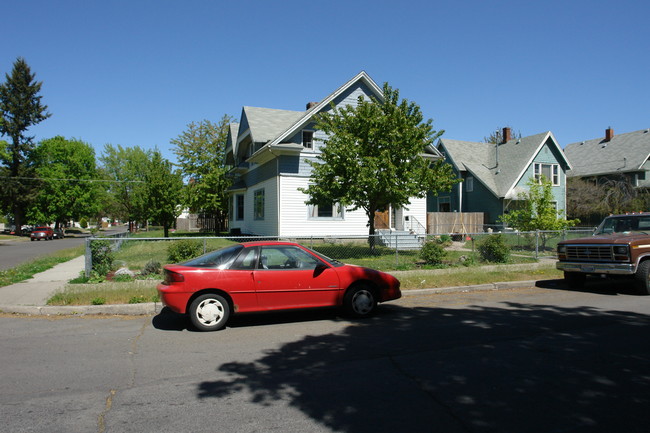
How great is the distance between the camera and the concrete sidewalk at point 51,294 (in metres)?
8.36

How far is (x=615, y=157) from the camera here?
36.3 metres

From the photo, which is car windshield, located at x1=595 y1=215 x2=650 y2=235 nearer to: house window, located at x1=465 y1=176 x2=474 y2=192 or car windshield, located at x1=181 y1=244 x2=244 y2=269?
car windshield, located at x1=181 y1=244 x2=244 y2=269

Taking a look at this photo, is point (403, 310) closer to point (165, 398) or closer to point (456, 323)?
point (456, 323)

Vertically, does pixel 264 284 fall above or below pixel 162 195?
below

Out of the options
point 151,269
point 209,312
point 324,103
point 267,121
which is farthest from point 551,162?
point 209,312

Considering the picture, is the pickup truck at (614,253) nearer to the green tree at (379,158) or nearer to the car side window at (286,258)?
the green tree at (379,158)

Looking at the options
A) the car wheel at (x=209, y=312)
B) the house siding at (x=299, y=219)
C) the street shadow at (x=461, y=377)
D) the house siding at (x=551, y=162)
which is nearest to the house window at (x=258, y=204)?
the house siding at (x=299, y=219)

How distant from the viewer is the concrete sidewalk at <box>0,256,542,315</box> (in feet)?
27.4

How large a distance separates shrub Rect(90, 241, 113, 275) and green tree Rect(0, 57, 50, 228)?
47988 millimetres

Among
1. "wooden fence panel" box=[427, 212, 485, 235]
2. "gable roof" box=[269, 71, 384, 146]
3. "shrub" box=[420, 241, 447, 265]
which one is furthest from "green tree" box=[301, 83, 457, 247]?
"wooden fence panel" box=[427, 212, 485, 235]

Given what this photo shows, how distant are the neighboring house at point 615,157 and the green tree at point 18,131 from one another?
57802 mm

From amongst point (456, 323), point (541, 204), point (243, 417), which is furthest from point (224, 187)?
point (243, 417)

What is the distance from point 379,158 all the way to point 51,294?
10317 mm

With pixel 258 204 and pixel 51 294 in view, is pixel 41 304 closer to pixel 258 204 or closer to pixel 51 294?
Result: pixel 51 294
